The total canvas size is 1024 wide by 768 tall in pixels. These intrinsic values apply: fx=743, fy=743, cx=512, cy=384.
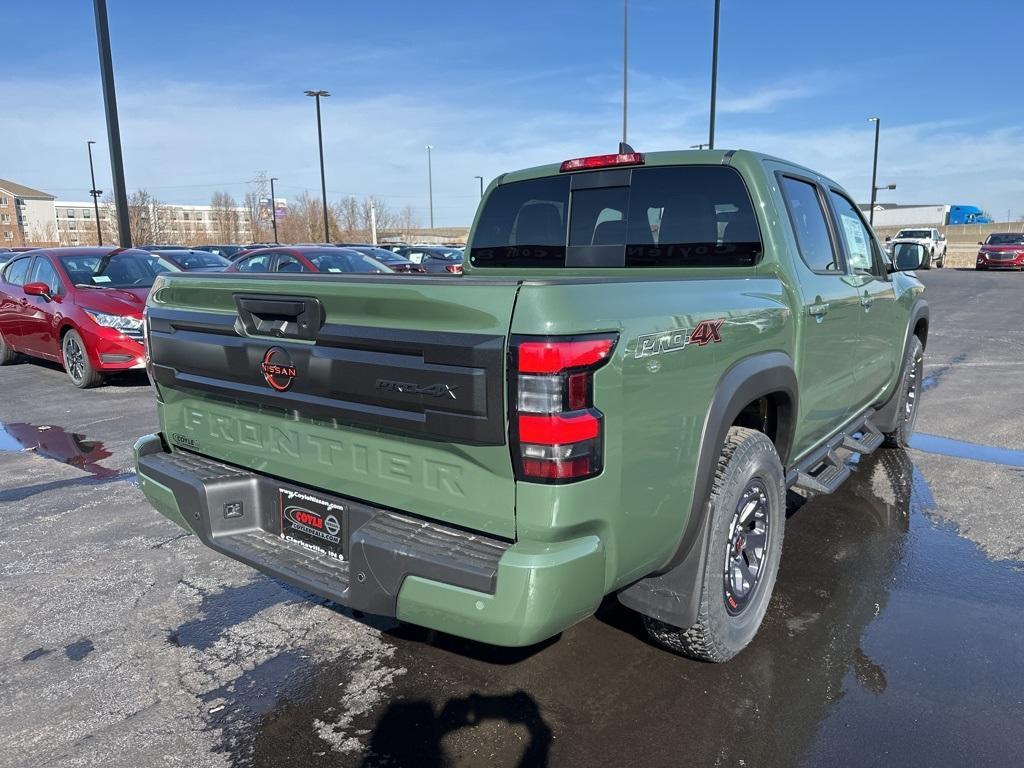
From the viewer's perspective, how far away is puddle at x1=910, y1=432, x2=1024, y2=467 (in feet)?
18.9

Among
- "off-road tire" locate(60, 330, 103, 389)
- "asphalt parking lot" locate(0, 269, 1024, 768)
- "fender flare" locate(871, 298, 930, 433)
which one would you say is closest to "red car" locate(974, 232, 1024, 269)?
"fender flare" locate(871, 298, 930, 433)

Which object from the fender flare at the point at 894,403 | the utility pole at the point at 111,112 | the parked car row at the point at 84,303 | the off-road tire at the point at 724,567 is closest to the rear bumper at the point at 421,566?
the off-road tire at the point at 724,567

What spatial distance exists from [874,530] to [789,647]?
64.8 inches

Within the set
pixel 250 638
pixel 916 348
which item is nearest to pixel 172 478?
pixel 250 638

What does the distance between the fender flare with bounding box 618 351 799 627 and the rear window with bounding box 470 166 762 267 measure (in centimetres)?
96

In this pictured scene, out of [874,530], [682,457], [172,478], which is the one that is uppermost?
[682,457]

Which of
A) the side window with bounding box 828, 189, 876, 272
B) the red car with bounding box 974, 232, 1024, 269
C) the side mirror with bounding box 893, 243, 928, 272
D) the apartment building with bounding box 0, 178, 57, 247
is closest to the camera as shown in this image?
the side window with bounding box 828, 189, 876, 272

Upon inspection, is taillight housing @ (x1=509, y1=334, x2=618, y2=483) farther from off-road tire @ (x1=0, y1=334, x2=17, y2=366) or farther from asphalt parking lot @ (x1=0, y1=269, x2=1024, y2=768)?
off-road tire @ (x1=0, y1=334, x2=17, y2=366)

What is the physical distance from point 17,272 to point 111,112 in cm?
462

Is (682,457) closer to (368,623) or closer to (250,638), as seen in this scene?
(368,623)

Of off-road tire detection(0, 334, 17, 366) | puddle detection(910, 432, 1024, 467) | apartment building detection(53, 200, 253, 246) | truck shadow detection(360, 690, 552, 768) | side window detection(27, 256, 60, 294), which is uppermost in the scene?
apartment building detection(53, 200, 253, 246)

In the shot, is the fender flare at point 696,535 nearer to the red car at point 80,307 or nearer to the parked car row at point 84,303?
the parked car row at point 84,303

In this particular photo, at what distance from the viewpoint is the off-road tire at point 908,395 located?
563 centimetres

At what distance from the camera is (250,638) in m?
3.25
